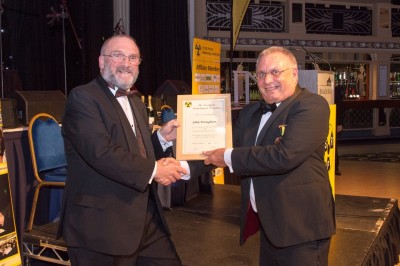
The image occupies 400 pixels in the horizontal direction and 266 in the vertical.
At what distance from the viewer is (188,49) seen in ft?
34.5

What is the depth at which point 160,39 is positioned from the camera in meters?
10.1

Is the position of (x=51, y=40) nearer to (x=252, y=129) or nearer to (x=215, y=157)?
(x=215, y=157)

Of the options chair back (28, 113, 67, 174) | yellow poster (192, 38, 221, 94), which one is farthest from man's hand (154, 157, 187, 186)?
yellow poster (192, 38, 221, 94)

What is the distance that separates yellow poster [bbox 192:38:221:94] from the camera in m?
5.25

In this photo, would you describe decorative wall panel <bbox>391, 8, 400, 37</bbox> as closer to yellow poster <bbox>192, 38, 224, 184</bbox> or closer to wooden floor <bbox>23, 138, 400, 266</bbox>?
wooden floor <bbox>23, 138, 400, 266</bbox>

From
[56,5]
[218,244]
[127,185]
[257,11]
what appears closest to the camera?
[127,185]

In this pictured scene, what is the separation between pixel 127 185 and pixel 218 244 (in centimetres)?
159

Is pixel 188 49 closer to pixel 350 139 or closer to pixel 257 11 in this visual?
pixel 257 11

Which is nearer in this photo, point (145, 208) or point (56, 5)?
point (145, 208)

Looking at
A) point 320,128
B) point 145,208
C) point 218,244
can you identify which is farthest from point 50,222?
point 320,128

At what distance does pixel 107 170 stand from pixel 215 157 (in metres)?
0.60

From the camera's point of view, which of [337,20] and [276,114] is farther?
[337,20]

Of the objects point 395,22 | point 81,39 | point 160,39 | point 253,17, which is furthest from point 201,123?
point 395,22

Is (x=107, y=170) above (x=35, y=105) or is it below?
below
